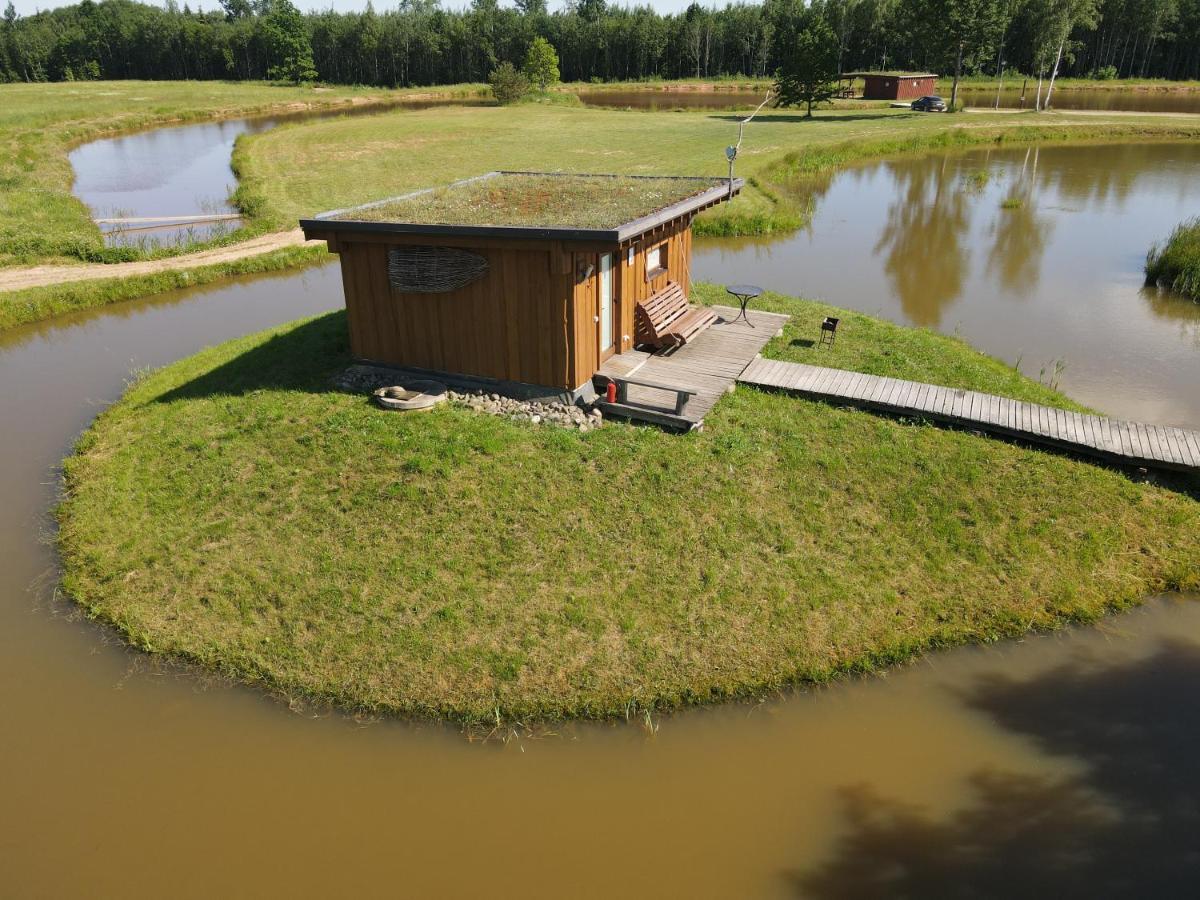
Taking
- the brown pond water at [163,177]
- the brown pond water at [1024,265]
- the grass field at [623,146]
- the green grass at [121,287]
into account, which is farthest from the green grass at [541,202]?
the brown pond water at [163,177]

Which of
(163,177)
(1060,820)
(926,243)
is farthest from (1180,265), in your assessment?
(163,177)

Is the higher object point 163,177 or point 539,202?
point 539,202

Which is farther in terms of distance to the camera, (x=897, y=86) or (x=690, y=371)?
(x=897, y=86)

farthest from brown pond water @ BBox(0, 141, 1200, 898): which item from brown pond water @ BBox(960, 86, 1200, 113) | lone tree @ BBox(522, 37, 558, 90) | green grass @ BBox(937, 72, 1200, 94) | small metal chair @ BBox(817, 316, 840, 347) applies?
lone tree @ BBox(522, 37, 558, 90)

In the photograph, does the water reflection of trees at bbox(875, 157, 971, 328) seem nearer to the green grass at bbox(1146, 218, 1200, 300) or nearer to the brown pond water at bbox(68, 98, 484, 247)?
the green grass at bbox(1146, 218, 1200, 300)

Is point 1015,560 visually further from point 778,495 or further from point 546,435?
point 546,435

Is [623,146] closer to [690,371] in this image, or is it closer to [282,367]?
[282,367]

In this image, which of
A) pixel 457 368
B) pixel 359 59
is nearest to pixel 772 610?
pixel 457 368
